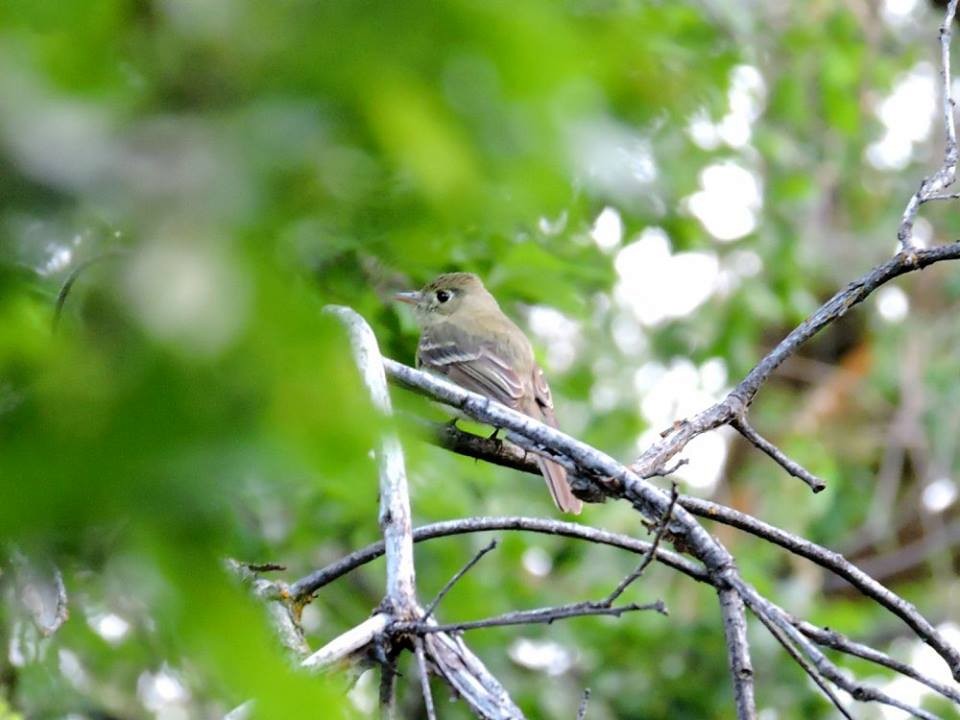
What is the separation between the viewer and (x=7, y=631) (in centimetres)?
296

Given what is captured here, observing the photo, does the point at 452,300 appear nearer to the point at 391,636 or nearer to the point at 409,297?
the point at 409,297

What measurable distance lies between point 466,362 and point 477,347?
9 cm

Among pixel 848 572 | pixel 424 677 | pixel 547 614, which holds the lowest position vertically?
pixel 424 677

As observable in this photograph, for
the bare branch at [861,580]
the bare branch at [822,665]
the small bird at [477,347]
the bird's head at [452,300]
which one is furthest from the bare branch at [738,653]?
the bird's head at [452,300]

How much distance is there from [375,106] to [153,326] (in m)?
0.20

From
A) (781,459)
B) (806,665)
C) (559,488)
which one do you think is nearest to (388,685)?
(806,665)

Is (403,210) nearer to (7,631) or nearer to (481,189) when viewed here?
(481,189)

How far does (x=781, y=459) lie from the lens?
8.30 feet

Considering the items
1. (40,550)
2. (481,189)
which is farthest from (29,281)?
(481,189)

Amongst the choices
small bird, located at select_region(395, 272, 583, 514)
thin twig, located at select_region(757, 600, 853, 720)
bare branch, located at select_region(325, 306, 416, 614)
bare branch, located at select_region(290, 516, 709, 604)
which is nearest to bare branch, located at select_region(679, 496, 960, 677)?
bare branch, located at select_region(290, 516, 709, 604)

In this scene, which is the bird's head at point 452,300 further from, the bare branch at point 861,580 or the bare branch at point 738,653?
the bare branch at point 738,653

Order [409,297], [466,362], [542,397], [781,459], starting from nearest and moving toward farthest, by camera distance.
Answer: [781,459]
[409,297]
[542,397]
[466,362]

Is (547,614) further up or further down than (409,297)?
further down

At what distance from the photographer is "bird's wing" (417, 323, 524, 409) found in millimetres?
5434
